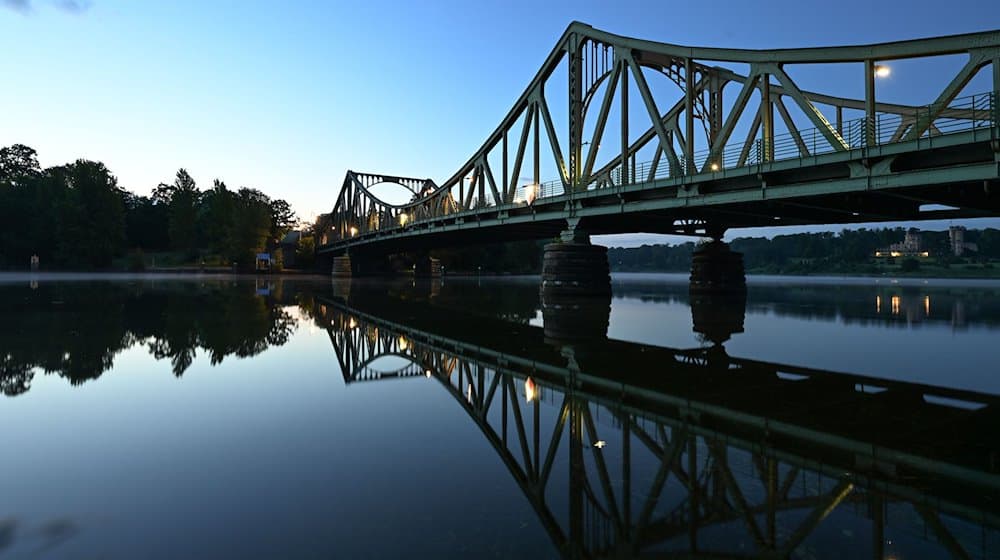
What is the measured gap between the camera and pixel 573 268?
3481 centimetres

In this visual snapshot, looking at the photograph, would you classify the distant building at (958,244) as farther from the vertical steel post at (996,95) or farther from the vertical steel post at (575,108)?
the vertical steel post at (996,95)

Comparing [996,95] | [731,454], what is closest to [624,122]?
[996,95]

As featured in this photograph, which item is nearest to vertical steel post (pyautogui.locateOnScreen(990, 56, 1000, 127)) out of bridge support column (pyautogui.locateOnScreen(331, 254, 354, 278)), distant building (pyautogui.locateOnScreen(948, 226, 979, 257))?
bridge support column (pyautogui.locateOnScreen(331, 254, 354, 278))

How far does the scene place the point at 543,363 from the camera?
13.3 meters

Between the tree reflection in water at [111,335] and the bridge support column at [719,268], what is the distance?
3010 cm

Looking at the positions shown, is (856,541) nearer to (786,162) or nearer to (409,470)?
(409,470)

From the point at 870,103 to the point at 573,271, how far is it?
60.1ft

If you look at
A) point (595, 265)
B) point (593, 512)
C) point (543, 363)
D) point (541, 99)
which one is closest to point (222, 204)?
point (541, 99)

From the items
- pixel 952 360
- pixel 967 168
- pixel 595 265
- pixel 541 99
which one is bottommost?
pixel 952 360

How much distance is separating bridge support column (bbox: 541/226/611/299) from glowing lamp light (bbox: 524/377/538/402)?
76.5 ft

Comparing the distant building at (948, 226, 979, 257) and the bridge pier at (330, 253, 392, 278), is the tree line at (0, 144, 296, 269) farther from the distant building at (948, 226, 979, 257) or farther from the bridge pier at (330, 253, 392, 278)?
the distant building at (948, 226, 979, 257)

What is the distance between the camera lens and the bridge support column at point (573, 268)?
34.8m

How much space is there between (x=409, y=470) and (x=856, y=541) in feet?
14.5

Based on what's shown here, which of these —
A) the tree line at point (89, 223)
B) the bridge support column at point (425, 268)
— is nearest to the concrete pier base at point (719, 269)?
the bridge support column at point (425, 268)
